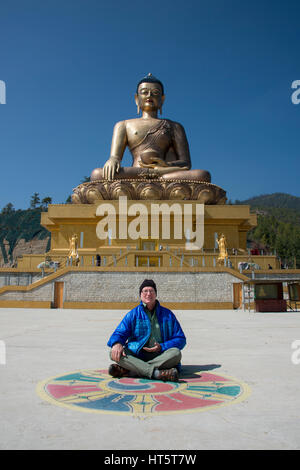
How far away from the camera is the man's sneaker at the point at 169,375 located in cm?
299

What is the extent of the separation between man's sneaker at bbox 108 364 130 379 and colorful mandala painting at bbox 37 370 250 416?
5cm

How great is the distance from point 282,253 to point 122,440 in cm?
4893

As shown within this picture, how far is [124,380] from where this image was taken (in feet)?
10.2

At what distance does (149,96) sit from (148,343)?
21.7 meters

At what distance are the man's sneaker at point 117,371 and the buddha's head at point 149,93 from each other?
21.7m

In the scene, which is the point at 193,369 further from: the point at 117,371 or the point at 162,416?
the point at 162,416

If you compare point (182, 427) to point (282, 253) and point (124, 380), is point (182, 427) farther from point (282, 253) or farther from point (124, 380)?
point (282, 253)

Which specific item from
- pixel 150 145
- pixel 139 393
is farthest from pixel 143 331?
pixel 150 145

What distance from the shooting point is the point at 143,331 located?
3.31m

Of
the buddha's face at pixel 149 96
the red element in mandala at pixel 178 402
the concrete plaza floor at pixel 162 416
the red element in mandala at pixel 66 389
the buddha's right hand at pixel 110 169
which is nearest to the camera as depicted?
the concrete plaza floor at pixel 162 416

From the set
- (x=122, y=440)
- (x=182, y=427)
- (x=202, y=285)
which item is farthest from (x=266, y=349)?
(x=202, y=285)

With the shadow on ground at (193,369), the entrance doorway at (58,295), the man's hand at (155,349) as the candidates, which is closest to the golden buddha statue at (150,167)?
the entrance doorway at (58,295)

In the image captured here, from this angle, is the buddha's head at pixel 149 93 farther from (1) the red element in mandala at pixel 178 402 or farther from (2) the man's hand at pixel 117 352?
(1) the red element in mandala at pixel 178 402
